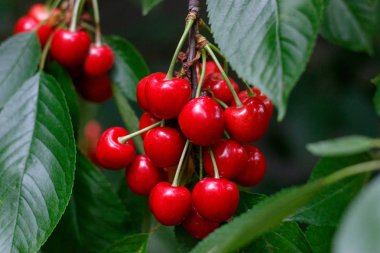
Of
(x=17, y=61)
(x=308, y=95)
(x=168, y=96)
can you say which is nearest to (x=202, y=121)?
(x=168, y=96)

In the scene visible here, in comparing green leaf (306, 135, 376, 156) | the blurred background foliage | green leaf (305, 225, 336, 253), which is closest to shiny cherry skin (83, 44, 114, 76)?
green leaf (305, 225, 336, 253)

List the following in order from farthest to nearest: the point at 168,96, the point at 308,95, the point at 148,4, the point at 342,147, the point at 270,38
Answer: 1. the point at 308,95
2. the point at 148,4
3. the point at 168,96
4. the point at 270,38
5. the point at 342,147

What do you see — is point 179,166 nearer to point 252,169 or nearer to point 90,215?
point 252,169

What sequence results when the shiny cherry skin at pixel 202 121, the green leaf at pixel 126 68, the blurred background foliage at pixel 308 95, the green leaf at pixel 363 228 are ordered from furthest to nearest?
1. the blurred background foliage at pixel 308 95
2. the green leaf at pixel 126 68
3. the shiny cherry skin at pixel 202 121
4. the green leaf at pixel 363 228

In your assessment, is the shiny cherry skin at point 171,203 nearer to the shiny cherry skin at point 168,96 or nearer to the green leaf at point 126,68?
the shiny cherry skin at point 168,96

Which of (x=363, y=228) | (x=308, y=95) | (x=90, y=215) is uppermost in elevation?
(x=363, y=228)

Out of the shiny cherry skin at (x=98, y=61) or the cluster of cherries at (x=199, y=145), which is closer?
the cluster of cherries at (x=199, y=145)

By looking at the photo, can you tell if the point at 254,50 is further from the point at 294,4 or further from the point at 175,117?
the point at 175,117

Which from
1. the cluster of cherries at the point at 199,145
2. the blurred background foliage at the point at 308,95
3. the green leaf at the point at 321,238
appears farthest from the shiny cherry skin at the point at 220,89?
the blurred background foliage at the point at 308,95

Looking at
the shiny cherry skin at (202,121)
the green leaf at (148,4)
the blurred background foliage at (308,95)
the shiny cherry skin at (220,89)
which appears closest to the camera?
the shiny cherry skin at (202,121)
